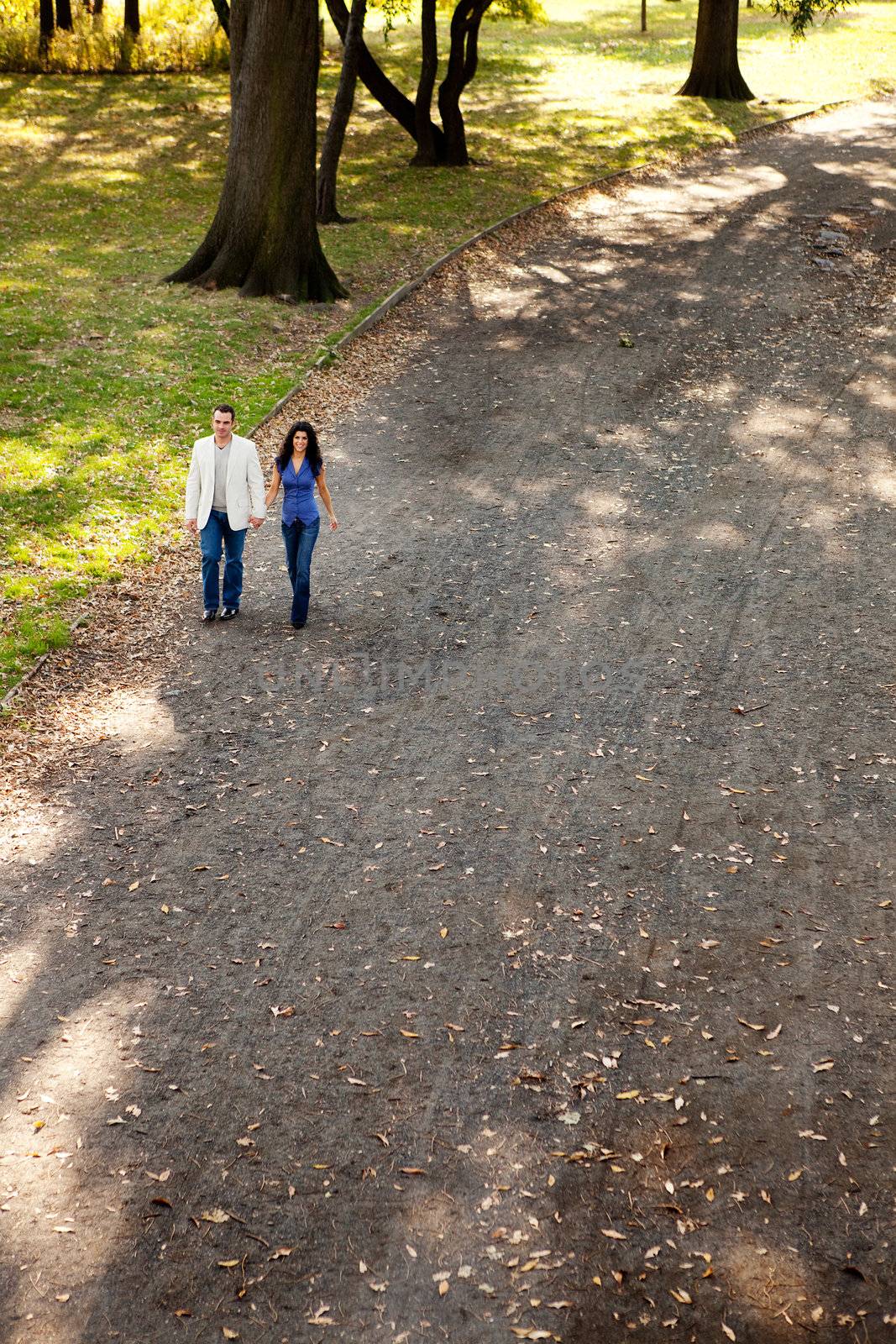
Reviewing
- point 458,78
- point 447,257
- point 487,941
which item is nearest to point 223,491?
point 487,941

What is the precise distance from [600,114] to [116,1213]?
32054 millimetres

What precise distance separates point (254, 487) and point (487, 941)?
200 inches

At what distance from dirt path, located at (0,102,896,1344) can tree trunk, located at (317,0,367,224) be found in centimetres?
1077

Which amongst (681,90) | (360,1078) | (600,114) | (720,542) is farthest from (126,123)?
(360,1078)

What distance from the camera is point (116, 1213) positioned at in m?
5.44

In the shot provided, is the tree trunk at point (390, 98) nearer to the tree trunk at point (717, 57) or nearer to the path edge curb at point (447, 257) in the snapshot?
the path edge curb at point (447, 257)

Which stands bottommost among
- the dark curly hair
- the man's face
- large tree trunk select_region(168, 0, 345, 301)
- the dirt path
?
the dirt path

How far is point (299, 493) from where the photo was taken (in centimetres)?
1051

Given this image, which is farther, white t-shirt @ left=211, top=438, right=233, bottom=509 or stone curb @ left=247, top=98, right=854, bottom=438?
stone curb @ left=247, top=98, right=854, bottom=438

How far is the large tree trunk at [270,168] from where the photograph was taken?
1794cm

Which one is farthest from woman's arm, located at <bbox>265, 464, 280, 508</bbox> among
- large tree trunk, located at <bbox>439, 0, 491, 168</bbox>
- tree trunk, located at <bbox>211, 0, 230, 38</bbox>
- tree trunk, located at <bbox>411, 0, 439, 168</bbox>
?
tree trunk, located at <bbox>211, 0, 230, 38</bbox>

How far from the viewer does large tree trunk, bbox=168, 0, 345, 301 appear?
58.9ft

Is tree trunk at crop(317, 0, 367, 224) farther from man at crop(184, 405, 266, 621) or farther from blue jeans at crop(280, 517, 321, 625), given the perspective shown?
blue jeans at crop(280, 517, 321, 625)

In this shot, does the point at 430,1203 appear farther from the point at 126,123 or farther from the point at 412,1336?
the point at 126,123
